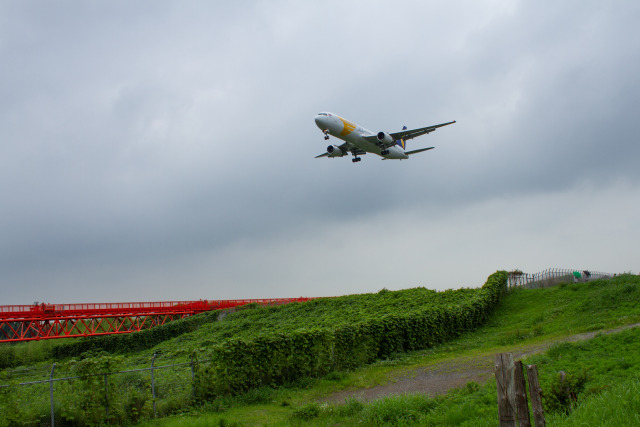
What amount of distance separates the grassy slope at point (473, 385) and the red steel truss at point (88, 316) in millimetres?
41686

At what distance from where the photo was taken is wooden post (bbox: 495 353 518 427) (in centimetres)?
712

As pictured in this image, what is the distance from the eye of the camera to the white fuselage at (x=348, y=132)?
126ft

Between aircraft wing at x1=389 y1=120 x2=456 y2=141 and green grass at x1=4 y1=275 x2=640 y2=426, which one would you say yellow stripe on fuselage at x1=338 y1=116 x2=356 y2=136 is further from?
green grass at x1=4 y1=275 x2=640 y2=426

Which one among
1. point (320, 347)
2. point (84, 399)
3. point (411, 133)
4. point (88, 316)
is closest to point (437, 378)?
point (320, 347)

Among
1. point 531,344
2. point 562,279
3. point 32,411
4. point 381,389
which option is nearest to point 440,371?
point 381,389

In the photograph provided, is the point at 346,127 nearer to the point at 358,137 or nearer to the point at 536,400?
the point at 358,137

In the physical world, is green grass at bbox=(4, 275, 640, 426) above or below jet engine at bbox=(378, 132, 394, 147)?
below

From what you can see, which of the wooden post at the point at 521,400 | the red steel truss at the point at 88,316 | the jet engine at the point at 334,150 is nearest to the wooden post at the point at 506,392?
the wooden post at the point at 521,400

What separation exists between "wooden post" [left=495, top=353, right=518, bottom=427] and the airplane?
1246 inches

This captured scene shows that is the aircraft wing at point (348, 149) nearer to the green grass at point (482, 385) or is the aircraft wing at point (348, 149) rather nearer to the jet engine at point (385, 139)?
the jet engine at point (385, 139)

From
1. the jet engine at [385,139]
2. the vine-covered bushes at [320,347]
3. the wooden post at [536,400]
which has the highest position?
the jet engine at [385,139]

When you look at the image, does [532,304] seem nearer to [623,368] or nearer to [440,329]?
[440,329]

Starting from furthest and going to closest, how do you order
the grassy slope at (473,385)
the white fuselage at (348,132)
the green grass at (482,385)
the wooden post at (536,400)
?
the white fuselage at (348,132)
the grassy slope at (473,385)
the green grass at (482,385)
the wooden post at (536,400)

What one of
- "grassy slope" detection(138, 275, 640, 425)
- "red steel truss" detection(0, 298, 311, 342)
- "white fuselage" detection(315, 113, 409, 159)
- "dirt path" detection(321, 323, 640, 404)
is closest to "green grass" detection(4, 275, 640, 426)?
"grassy slope" detection(138, 275, 640, 425)
